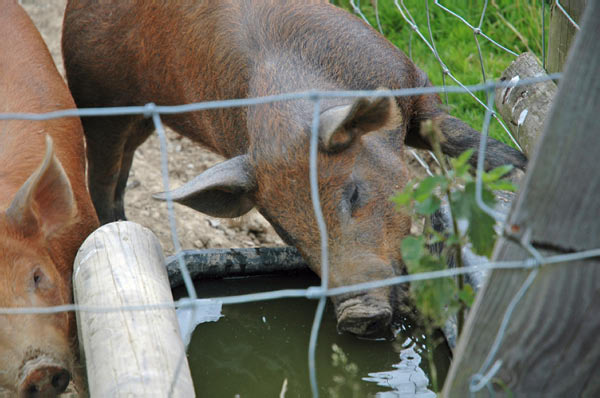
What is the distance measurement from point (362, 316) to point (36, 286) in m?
1.10

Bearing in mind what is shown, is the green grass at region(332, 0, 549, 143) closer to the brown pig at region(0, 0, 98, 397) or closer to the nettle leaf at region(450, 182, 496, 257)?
the brown pig at region(0, 0, 98, 397)

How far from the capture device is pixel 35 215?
9.07 ft

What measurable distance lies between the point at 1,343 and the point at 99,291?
1.74 ft

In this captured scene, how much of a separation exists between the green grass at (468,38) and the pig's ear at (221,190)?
1670 millimetres

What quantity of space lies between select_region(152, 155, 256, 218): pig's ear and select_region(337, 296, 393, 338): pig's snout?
609mm

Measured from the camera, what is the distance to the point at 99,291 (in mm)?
2168

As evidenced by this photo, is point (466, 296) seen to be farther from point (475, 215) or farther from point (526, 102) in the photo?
point (526, 102)

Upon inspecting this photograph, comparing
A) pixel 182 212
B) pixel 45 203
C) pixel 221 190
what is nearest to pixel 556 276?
pixel 221 190

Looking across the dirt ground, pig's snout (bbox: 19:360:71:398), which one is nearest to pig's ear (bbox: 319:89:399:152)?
pig's snout (bbox: 19:360:71:398)

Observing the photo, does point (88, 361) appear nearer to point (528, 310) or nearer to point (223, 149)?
point (528, 310)

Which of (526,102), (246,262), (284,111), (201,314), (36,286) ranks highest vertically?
(526,102)

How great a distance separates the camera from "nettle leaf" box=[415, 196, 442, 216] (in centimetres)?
165

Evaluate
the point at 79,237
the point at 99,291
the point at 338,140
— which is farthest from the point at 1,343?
the point at 338,140

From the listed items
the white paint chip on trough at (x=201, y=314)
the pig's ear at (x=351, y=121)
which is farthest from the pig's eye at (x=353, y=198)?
the white paint chip on trough at (x=201, y=314)
